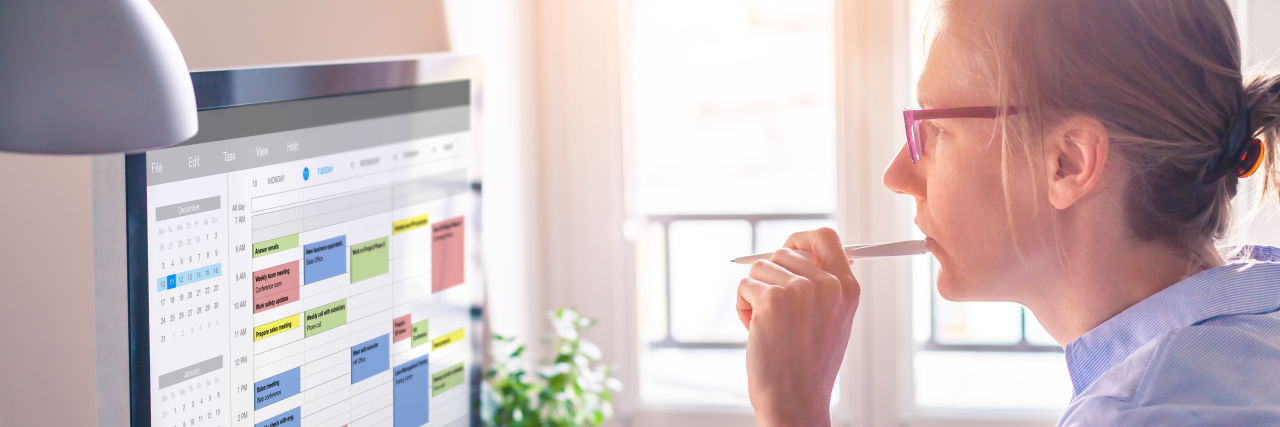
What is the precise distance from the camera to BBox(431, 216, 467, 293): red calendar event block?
1.18 metres

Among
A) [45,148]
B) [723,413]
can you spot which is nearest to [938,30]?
[45,148]

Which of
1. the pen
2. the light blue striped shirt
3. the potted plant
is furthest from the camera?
the potted plant

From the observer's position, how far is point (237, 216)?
0.83m

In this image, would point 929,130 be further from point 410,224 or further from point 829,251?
point 410,224

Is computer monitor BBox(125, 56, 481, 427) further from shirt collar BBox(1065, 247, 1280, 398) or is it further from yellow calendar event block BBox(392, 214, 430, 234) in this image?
shirt collar BBox(1065, 247, 1280, 398)

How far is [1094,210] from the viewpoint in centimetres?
87

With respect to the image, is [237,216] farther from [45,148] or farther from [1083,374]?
[1083,374]

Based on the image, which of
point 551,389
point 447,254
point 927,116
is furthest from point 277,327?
point 551,389

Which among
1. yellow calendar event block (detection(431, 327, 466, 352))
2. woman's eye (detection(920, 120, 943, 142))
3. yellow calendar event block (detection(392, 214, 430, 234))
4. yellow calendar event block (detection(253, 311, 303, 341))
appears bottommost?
yellow calendar event block (detection(431, 327, 466, 352))

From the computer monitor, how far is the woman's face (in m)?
0.60

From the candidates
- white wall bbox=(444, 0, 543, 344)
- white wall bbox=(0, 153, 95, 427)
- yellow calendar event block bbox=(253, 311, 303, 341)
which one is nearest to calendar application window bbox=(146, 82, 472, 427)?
yellow calendar event block bbox=(253, 311, 303, 341)

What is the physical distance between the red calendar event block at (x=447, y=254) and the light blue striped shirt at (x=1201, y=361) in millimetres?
761

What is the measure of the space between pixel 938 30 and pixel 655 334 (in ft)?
5.75

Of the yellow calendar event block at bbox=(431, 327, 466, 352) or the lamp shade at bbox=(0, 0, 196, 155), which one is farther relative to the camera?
the yellow calendar event block at bbox=(431, 327, 466, 352)
